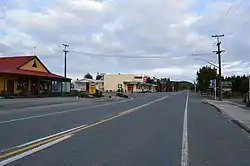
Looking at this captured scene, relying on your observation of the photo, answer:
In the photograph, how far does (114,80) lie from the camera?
473 feet

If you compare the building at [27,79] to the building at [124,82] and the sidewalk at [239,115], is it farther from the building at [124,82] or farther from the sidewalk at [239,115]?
the building at [124,82]

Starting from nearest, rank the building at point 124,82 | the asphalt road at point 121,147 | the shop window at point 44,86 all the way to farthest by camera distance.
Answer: the asphalt road at point 121,147 < the shop window at point 44,86 < the building at point 124,82

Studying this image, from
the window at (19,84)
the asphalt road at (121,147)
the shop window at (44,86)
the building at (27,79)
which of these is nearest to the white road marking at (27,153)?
the asphalt road at (121,147)

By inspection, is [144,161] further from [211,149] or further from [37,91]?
[37,91]

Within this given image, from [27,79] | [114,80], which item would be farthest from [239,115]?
[114,80]

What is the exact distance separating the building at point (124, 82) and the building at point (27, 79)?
7665 centimetres

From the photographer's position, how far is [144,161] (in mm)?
8117

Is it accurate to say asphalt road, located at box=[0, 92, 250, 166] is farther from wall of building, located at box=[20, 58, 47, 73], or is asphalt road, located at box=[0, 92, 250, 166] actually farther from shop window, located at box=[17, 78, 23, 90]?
wall of building, located at box=[20, 58, 47, 73]

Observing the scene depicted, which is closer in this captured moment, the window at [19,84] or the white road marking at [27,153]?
the white road marking at [27,153]

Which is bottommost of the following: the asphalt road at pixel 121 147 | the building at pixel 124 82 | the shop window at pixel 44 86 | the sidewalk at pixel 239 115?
the sidewalk at pixel 239 115

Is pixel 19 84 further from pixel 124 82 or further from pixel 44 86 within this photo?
pixel 124 82

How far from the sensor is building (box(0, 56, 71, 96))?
46.8 m

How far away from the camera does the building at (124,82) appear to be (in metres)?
139

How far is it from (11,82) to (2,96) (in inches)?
244
